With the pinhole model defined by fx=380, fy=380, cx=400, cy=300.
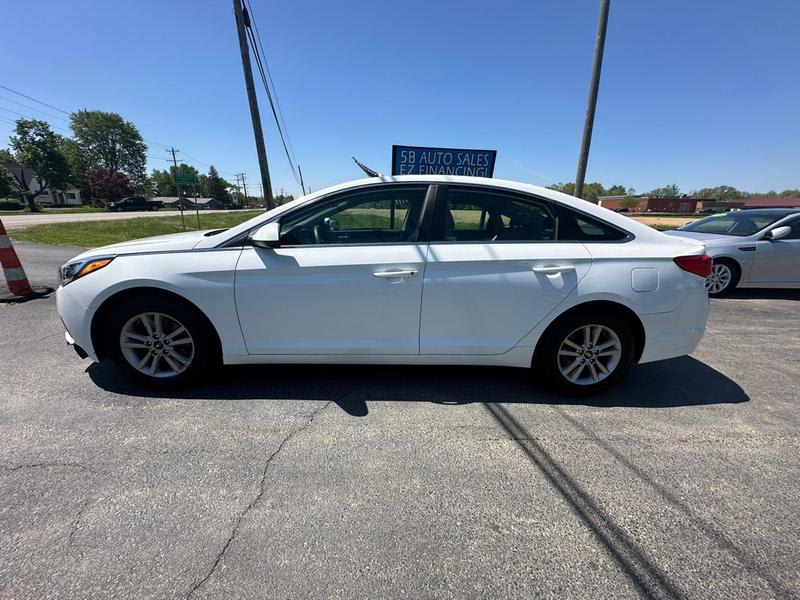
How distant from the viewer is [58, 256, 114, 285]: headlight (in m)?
2.87

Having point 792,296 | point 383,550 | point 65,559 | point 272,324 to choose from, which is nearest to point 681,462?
point 383,550

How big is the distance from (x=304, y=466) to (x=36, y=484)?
1394 mm

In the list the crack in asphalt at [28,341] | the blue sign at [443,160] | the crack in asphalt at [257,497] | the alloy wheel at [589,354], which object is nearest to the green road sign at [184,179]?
the blue sign at [443,160]

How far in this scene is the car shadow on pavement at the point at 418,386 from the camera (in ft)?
9.75

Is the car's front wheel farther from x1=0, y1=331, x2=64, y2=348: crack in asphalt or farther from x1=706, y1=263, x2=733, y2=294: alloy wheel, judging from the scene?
x1=0, y1=331, x2=64, y2=348: crack in asphalt

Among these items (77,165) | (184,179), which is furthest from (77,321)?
(77,165)

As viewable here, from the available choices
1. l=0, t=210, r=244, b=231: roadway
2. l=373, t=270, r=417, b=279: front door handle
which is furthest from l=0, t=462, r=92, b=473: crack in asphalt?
l=0, t=210, r=244, b=231: roadway

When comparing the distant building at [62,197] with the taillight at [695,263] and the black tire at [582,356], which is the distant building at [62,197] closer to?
the black tire at [582,356]

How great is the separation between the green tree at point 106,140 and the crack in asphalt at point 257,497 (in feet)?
330

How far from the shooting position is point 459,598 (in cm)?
149

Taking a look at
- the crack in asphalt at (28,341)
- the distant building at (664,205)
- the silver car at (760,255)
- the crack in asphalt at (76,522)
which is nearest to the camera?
the crack in asphalt at (76,522)

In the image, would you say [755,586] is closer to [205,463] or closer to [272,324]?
[205,463]

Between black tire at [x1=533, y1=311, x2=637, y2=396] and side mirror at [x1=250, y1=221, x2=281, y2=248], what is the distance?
212 centimetres

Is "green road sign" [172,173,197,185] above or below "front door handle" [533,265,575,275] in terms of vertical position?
above
